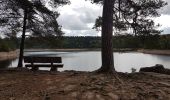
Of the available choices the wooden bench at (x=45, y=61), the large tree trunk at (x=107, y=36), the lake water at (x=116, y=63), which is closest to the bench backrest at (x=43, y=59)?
the wooden bench at (x=45, y=61)

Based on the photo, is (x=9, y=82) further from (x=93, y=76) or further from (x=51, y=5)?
(x=51, y=5)

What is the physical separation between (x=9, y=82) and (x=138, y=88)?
4.82m

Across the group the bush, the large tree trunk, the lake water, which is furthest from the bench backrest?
the bush

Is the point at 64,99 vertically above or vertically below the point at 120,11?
below

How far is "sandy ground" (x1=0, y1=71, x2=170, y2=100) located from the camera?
11.0 metres

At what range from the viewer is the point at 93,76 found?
12867mm

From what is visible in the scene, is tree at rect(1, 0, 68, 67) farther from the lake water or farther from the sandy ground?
the lake water

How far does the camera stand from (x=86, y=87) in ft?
37.9

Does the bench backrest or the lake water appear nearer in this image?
the bench backrest

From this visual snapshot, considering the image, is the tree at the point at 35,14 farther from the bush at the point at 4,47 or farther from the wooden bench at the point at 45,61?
the bush at the point at 4,47

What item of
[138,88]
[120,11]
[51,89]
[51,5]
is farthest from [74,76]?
[51,5]

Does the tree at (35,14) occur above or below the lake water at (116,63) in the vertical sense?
above

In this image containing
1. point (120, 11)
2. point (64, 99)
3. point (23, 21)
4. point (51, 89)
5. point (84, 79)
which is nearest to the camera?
point (64, 99)

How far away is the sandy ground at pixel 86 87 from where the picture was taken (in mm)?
11008
